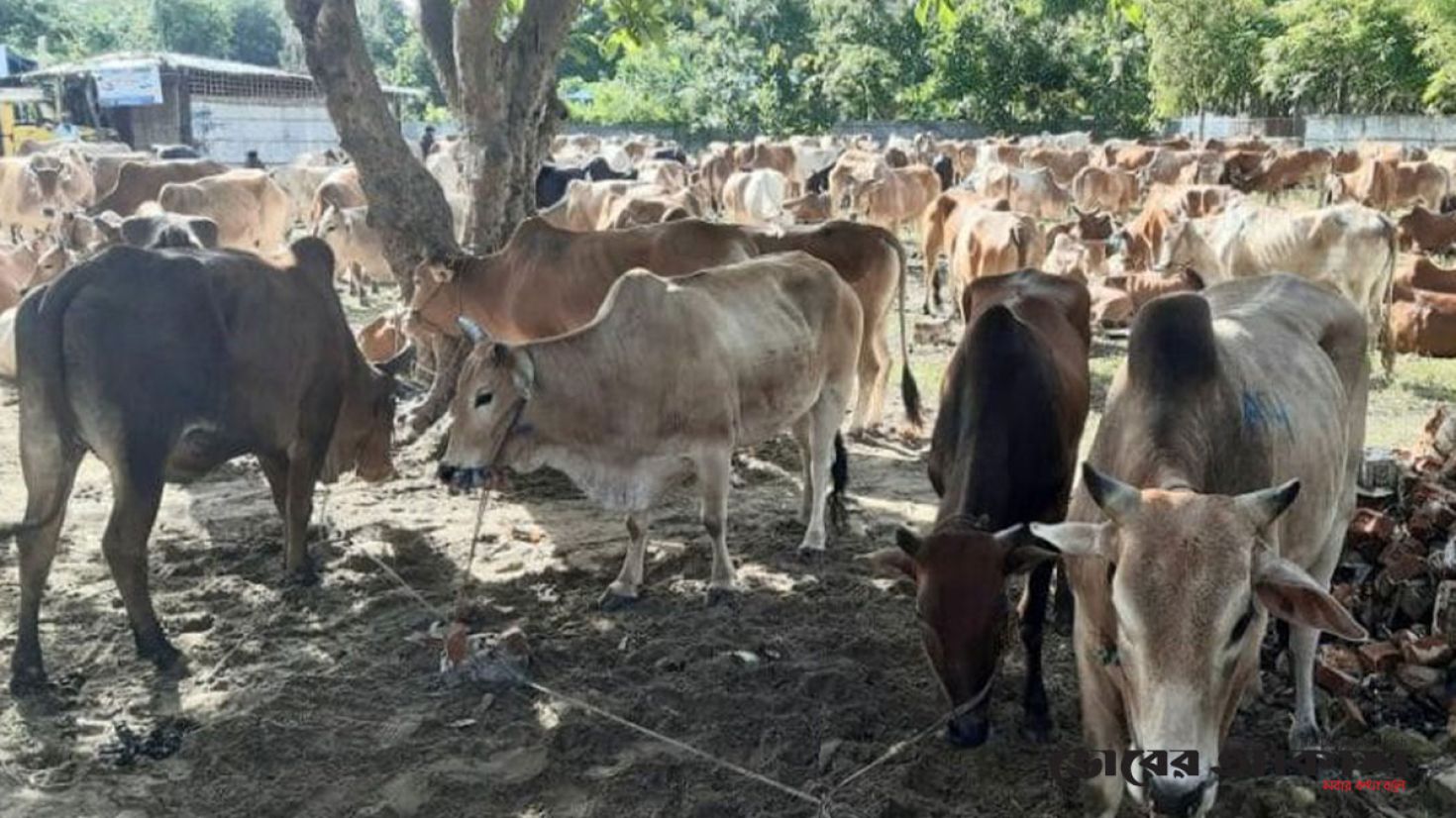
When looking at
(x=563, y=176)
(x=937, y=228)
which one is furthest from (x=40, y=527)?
(x=563, y=176)

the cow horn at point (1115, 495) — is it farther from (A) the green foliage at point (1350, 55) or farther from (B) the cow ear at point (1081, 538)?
(A) the green foliage at point (1350, 55)

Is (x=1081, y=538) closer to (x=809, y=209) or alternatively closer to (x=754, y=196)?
(x=809, y=209)

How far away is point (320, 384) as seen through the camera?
6.54 metres

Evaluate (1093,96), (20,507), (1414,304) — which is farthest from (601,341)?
(1093,96)

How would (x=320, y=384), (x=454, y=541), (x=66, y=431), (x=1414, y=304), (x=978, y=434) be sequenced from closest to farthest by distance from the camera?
(x=978, y=434) < (x=66, y=431) < (x=320, y=384) < (x=454, y=541) < (x=1414, y=304)

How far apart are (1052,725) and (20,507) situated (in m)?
6.39

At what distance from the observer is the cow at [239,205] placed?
16234mm

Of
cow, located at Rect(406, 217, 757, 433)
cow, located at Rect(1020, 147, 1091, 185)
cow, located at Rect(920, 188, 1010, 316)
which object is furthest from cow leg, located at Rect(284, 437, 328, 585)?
cow, located at Rect(1020, 147, 1091, 185)

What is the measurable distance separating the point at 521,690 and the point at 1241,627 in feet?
10.2

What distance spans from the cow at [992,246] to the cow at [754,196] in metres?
7.40

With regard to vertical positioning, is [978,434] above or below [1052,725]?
above

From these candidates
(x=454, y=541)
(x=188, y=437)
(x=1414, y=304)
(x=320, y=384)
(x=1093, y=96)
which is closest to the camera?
(x=188, y=437)

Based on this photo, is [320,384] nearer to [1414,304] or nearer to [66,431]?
[66,431]

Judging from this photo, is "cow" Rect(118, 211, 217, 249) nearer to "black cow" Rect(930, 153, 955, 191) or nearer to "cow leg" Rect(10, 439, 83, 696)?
"cow leg" Rect(10, 439, 83, 696)
